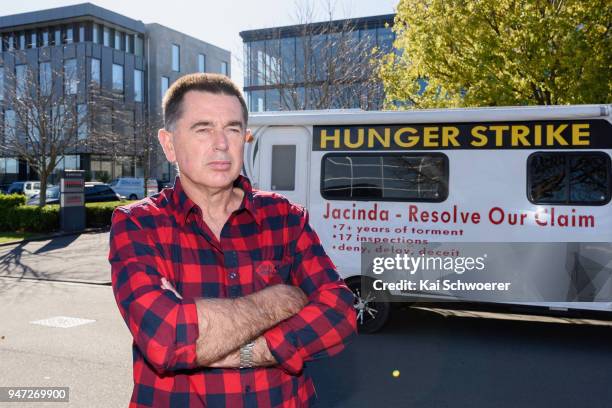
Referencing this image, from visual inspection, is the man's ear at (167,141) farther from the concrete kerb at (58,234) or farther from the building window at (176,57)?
the building window at (176,57)

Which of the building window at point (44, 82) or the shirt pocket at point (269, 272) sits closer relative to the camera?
the shirt pocket at point (269, 272)

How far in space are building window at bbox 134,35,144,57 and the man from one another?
4711 cm

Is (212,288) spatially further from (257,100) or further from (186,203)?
(257,100)

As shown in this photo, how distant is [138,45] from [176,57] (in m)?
3.68

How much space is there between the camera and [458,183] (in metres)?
7.18

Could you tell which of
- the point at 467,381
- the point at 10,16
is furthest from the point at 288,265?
the point at 10,16

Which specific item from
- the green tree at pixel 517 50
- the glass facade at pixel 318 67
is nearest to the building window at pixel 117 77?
the glass facade at pixel 318 67

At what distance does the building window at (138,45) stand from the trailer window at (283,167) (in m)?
41.6

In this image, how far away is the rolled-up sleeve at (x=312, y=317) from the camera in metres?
1.88

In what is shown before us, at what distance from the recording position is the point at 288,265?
2115 mm

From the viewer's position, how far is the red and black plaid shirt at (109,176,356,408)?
70.6 inches

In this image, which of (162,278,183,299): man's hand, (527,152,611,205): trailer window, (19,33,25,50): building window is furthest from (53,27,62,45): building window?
(162,278,183,299): man's hand

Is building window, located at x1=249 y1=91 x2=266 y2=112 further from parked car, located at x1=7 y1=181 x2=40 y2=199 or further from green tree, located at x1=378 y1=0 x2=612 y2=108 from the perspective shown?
green tree, located at x1=378 y1=0 x2=612 y2=108

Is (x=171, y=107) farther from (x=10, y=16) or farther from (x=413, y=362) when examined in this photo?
(x=10, y=16)
